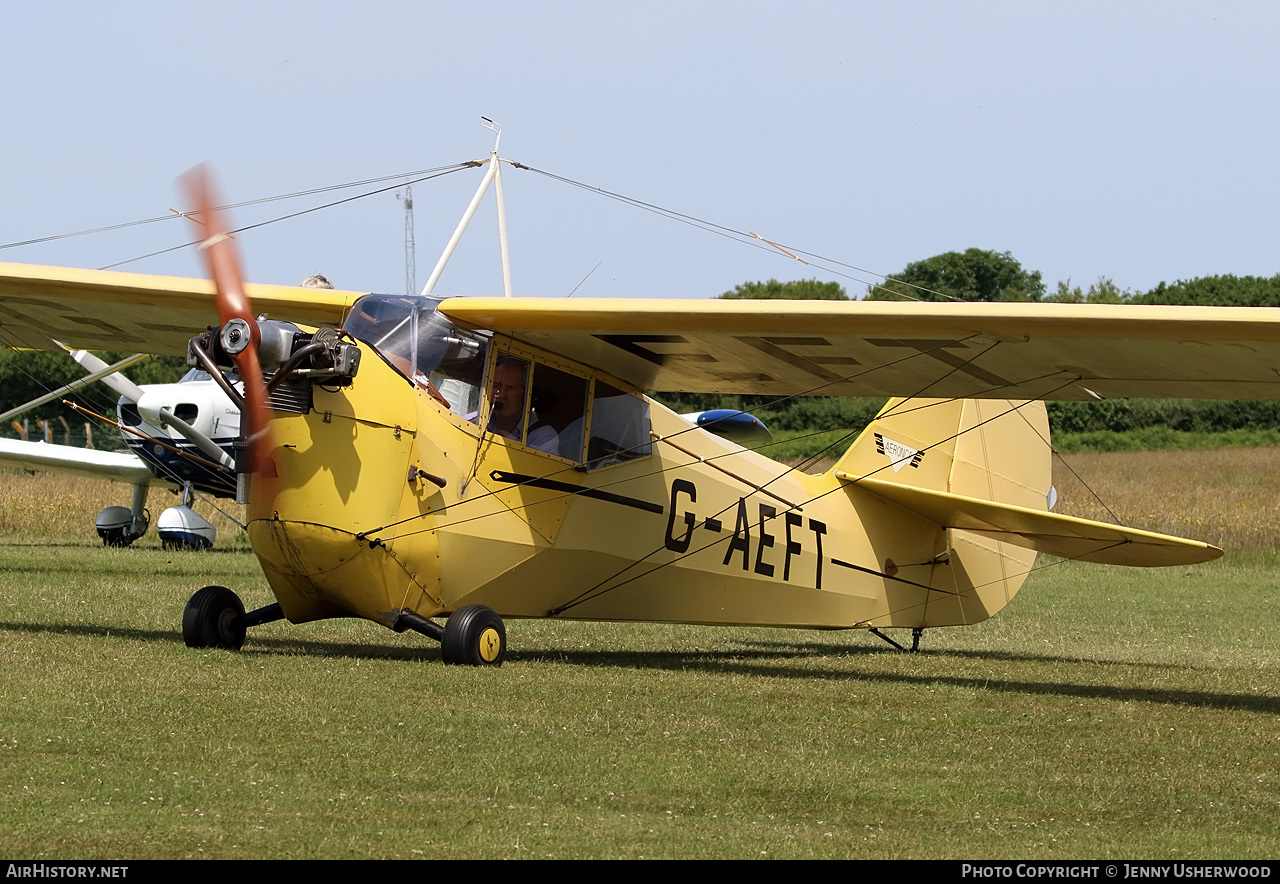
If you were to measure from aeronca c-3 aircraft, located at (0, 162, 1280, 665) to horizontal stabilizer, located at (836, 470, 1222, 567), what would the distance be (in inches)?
1.1

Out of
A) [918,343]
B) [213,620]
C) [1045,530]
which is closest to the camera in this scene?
[918,343]

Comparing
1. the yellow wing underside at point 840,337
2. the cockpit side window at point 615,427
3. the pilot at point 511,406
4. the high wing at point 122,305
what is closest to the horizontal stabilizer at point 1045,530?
the yellow wing underside at point 840,337

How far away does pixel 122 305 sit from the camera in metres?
11.9

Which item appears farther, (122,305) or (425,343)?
(122,305)

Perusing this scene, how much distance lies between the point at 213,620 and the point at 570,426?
9.52ft

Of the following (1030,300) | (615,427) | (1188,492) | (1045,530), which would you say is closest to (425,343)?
(615,427)

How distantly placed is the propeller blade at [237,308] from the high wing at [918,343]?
1.50 meters

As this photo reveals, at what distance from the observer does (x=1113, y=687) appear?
34.7ft

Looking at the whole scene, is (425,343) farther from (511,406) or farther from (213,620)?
(213,620)

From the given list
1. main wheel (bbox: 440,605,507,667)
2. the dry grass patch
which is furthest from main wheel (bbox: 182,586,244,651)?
the dry grass patch

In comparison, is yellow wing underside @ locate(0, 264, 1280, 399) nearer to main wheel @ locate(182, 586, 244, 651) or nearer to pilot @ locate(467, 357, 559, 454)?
pilot @ locate(467, 357, 559, 454)

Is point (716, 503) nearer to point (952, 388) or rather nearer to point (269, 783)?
point (952, 388)
